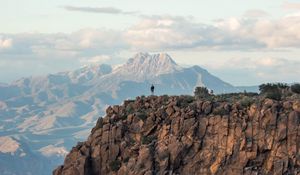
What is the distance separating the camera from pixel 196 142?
118 metres

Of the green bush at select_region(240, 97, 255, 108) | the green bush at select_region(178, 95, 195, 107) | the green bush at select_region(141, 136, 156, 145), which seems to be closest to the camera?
the green bush at select_region(240, 97, 255, 108)

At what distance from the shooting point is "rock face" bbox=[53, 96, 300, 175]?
114 metres

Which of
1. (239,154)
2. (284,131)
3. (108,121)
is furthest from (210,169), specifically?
(108,121)

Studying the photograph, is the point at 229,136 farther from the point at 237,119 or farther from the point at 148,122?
the point at 148,122

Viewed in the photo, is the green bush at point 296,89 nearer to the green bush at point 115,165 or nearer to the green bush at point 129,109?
the green bush at point 129,109

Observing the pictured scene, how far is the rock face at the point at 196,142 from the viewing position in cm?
11438

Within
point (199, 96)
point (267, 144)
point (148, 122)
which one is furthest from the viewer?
point (199, 96)

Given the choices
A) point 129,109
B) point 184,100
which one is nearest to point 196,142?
point 184,100

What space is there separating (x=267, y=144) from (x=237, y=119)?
20.7ft

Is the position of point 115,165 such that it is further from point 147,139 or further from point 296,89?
point 296,89

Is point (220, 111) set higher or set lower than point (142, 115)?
higher

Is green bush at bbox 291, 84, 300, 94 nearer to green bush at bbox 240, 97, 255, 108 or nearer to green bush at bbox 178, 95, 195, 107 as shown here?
green bush at bbox 240, 97, 255, 108

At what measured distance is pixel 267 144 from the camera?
376 ft

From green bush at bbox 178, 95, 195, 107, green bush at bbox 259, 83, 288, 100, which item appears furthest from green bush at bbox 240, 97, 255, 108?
green bush at bbox 178, 95, 195, 107
